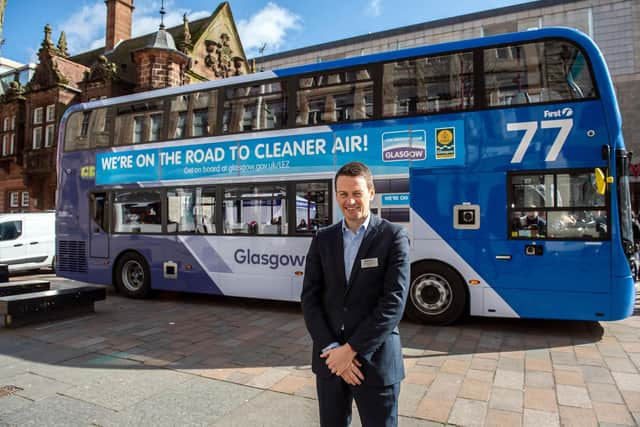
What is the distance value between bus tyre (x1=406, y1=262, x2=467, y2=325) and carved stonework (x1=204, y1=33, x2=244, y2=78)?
23.9 m

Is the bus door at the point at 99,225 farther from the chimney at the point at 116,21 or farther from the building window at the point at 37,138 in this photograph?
the chimney at the point at 116,21

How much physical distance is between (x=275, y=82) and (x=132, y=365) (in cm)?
515

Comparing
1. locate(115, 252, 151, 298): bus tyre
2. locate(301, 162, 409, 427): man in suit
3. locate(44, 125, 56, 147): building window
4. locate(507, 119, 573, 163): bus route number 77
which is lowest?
locate(115, 252, 151, 298): bus tyre

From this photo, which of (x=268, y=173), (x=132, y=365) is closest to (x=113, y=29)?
(x=268, y=173)

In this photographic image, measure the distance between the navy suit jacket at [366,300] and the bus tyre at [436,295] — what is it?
4.41 metres

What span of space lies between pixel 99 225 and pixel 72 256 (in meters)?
1.16

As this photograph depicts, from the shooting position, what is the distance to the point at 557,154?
18.8ft

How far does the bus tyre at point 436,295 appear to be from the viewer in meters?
6.24

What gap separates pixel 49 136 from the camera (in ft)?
81.6

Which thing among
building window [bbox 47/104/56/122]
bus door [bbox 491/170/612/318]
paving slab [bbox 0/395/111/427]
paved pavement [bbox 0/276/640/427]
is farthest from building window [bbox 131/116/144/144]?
building window [bbox 47/104/56/122]

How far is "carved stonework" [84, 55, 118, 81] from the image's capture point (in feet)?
75.6

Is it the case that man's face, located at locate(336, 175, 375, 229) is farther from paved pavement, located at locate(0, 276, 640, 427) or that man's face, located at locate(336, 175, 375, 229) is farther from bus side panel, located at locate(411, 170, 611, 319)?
bus side panel, located at locate(411, 170, 611, 319)

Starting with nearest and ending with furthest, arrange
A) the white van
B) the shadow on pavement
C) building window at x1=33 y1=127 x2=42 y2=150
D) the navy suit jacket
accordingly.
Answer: the navy suit jacket, the shadow on pavement, the white van, building window at x1=33 y1=127 x2=42 y2=150

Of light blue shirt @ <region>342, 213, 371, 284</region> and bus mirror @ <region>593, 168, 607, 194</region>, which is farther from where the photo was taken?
bus mirror @ <region>593, 168, 607, 194</region>
